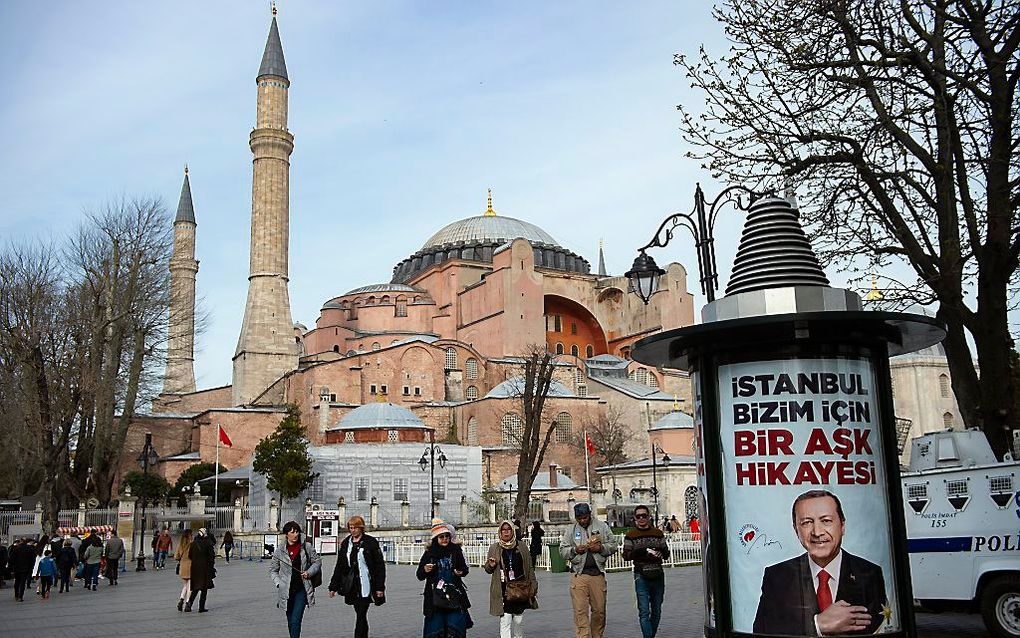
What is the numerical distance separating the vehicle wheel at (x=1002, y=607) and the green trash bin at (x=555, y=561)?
37.7 feet

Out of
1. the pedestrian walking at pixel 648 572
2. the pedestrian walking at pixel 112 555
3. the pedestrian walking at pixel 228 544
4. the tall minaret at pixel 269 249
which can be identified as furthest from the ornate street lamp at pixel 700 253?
the tall minaret at pixel 269 249

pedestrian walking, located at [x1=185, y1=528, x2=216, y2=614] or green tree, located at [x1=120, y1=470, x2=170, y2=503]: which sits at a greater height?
green tree, located at [x1=120, y1=470, x2=170, y2=503]

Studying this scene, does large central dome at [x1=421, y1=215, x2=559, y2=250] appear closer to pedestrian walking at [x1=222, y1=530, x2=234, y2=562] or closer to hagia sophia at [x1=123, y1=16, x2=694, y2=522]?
hagia sophia at [x1=123, y1=16, x2=694, y2=522]

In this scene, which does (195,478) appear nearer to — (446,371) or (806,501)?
(446,371)

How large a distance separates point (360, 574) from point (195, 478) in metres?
42.9

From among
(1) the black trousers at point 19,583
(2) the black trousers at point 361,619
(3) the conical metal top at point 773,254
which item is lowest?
(1) the black trousers at point 19,583

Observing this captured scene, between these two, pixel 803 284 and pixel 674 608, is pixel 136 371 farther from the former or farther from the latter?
pixel 803 284

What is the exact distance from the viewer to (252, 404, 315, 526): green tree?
36.1m

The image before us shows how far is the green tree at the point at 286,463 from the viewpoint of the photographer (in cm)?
3609

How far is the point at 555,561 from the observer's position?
19.5m

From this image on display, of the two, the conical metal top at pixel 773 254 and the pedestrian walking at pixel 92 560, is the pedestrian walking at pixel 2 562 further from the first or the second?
the conical metal top at pixel 773 254

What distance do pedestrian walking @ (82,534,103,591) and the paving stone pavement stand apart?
254 mm

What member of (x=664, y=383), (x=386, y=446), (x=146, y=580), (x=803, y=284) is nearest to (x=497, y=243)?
(x=664, y=383)

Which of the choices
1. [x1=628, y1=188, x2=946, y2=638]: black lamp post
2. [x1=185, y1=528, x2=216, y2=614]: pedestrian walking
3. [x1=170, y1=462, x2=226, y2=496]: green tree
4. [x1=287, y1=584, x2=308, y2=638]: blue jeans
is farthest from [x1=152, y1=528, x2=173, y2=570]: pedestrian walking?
[x1=628, y1=188, x2=946, y2=638]: black lamp post
